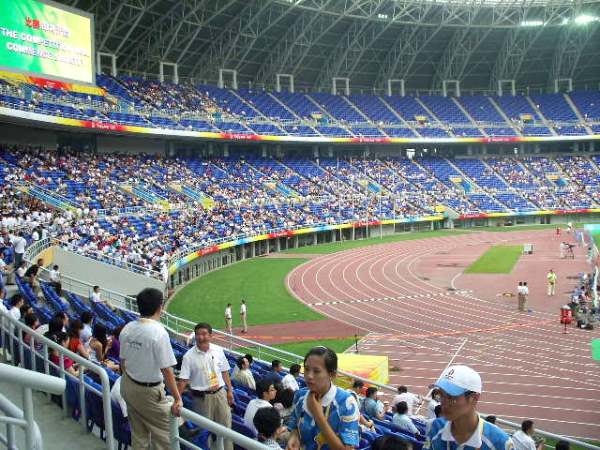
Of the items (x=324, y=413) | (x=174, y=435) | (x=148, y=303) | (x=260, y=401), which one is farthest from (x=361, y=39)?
(x=324, y=413)

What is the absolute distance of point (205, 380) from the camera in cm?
671

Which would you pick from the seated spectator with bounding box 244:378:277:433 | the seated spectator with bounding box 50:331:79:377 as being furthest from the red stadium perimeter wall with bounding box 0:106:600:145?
the seated spectator with bounding box 244:378:277:433

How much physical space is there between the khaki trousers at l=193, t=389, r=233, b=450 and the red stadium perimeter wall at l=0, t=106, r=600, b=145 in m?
35.2

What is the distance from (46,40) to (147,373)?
121ft

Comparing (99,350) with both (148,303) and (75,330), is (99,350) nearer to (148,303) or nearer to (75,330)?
(75,330)

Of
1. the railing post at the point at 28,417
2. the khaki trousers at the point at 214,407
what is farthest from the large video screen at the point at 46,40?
the railing post at the point at 28,417

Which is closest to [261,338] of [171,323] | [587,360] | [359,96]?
[171,323]

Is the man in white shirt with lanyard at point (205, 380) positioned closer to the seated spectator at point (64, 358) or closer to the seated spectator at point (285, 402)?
the seated spectator at point (285, 402)

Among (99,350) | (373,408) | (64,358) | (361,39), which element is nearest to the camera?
(64,358)

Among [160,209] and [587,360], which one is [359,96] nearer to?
[160,209]

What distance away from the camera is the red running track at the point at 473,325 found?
17.8 metres

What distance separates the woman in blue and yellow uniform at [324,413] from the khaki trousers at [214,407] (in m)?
2.37

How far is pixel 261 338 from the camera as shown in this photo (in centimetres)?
2478

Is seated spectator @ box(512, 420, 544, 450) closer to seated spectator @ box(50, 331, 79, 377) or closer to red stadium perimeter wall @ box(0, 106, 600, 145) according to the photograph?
seated spectator @ box(50, 331, 79, 377)
